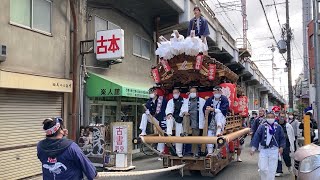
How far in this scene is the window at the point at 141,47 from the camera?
16875 millimetres

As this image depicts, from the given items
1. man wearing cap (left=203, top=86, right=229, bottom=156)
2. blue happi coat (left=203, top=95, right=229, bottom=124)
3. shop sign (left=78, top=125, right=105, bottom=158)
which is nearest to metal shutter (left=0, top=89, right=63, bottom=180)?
shop sign (left=78, top=125, right=105, bottom=158)

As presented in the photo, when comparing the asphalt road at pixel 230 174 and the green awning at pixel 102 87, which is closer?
the asphalt road at pixel 230 174

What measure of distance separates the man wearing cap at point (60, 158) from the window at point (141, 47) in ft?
40.3

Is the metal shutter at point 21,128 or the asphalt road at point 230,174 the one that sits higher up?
the metal shutter at point 21,128

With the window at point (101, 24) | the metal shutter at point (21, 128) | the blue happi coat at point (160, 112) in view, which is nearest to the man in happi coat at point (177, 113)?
the blue happi coat at point (160, 112)

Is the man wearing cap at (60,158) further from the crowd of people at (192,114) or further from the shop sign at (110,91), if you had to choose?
the shop sign at (110,91)

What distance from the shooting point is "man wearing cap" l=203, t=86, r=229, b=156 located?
28.8 ft

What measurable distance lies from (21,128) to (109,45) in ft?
13.9

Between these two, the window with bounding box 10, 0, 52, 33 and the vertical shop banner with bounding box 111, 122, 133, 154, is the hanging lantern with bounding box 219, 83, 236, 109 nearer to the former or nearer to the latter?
the vertical shop banner with bounding box 111, 122, 133, 154

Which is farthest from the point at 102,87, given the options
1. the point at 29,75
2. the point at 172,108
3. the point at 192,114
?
the point at 192,114

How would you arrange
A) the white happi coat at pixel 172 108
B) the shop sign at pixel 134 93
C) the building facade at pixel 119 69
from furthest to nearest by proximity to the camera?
the shop sign at pixel 134 93 < the building facade at pixel 119 69 < the white happi coat at pixel 172 108

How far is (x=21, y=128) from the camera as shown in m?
10.2

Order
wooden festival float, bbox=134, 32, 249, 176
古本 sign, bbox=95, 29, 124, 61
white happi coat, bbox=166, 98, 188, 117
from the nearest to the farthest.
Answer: wooden festival float, bbox=134, 32, 249, 176 → white happi coat, bbox=166, 98, 188, 117 → 古本 sign, bbox=95, 29, 124, 61

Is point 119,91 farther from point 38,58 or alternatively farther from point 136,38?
point 136,38
